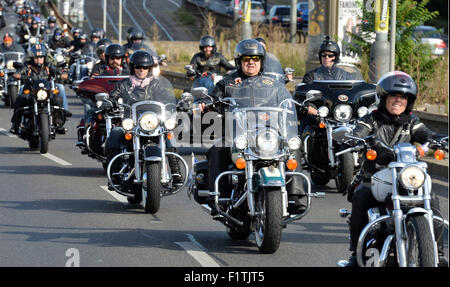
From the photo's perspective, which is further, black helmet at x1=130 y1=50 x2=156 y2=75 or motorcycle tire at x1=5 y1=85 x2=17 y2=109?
motorcycle tire at x1=5 y1=85 x2=17 y2=109

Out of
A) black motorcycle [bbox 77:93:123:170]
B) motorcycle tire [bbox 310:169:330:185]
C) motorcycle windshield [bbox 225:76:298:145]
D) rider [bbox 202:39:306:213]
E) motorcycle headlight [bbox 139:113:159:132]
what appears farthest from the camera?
black motorcycle [bbox 77:93:123:170]

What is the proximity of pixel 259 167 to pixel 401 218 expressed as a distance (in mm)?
2447

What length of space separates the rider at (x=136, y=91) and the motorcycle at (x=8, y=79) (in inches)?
536

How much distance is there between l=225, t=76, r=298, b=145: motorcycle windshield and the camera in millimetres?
9523

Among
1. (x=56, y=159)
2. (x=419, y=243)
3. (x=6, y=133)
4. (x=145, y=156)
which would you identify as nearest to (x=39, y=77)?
(x=56, y=159)

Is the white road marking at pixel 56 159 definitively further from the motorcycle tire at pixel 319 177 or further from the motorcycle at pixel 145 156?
the motorcycle at pixel 145 156

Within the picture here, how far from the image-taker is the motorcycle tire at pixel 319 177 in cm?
1404

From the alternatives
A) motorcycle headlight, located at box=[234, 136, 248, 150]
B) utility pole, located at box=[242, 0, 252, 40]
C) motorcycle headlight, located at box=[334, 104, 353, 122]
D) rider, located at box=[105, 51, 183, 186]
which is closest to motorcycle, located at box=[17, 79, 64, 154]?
rider, located at box=[105, 51, 183, 186]

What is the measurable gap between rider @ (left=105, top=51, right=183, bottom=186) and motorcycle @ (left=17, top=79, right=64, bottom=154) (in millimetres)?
4894

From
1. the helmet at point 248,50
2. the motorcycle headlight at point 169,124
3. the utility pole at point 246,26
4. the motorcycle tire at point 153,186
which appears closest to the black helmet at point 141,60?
the motorcycle headlight at point 169,124

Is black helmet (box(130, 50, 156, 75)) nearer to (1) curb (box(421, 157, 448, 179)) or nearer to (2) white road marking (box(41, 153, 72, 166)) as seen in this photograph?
(2) white road marking (box(41, 153, 72, 166))

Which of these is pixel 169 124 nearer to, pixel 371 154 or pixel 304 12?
pixel 371 154

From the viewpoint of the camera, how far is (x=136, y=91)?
12.7 m
